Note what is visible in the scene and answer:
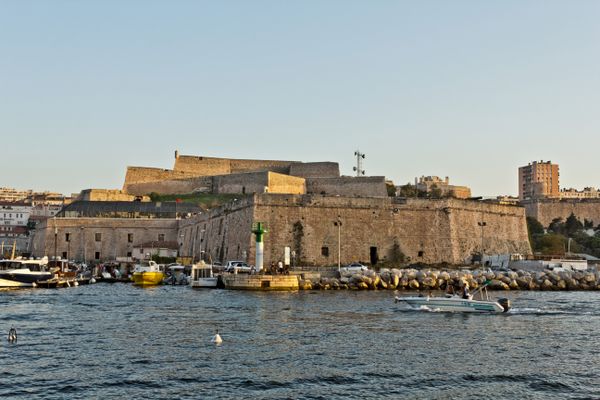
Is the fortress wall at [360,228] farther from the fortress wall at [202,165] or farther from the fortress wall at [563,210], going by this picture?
the fortress wall at [563,210]

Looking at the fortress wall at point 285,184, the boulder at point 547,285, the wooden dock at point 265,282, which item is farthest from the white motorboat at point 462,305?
the fortress wall at point 285,184

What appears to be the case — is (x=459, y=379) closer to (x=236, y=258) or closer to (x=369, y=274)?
(x=369, y=274)

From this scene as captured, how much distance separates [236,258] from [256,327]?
1039 inches

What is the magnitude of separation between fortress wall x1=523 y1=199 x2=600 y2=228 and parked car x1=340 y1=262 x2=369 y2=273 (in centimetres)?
6520

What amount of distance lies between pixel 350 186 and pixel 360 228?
843 inches

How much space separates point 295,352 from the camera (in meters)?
18.3

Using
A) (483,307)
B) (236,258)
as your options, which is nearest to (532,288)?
(483,307)

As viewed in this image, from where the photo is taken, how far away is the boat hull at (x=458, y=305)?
27.3 meters

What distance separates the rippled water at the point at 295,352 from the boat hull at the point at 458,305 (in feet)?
2.58

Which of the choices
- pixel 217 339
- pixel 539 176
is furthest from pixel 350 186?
pixel 539 176

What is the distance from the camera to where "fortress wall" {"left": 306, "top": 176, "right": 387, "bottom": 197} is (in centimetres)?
6662

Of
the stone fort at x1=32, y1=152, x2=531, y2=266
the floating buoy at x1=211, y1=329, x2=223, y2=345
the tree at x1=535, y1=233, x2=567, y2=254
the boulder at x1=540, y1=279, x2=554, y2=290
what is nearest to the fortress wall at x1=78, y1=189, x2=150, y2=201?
the stone fort at x1=32, y1=152, x2=531, y2=266

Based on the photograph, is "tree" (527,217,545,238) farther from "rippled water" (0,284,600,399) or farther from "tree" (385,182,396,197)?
"rippled water" (0,284,600,399)

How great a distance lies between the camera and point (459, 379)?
1546cm
